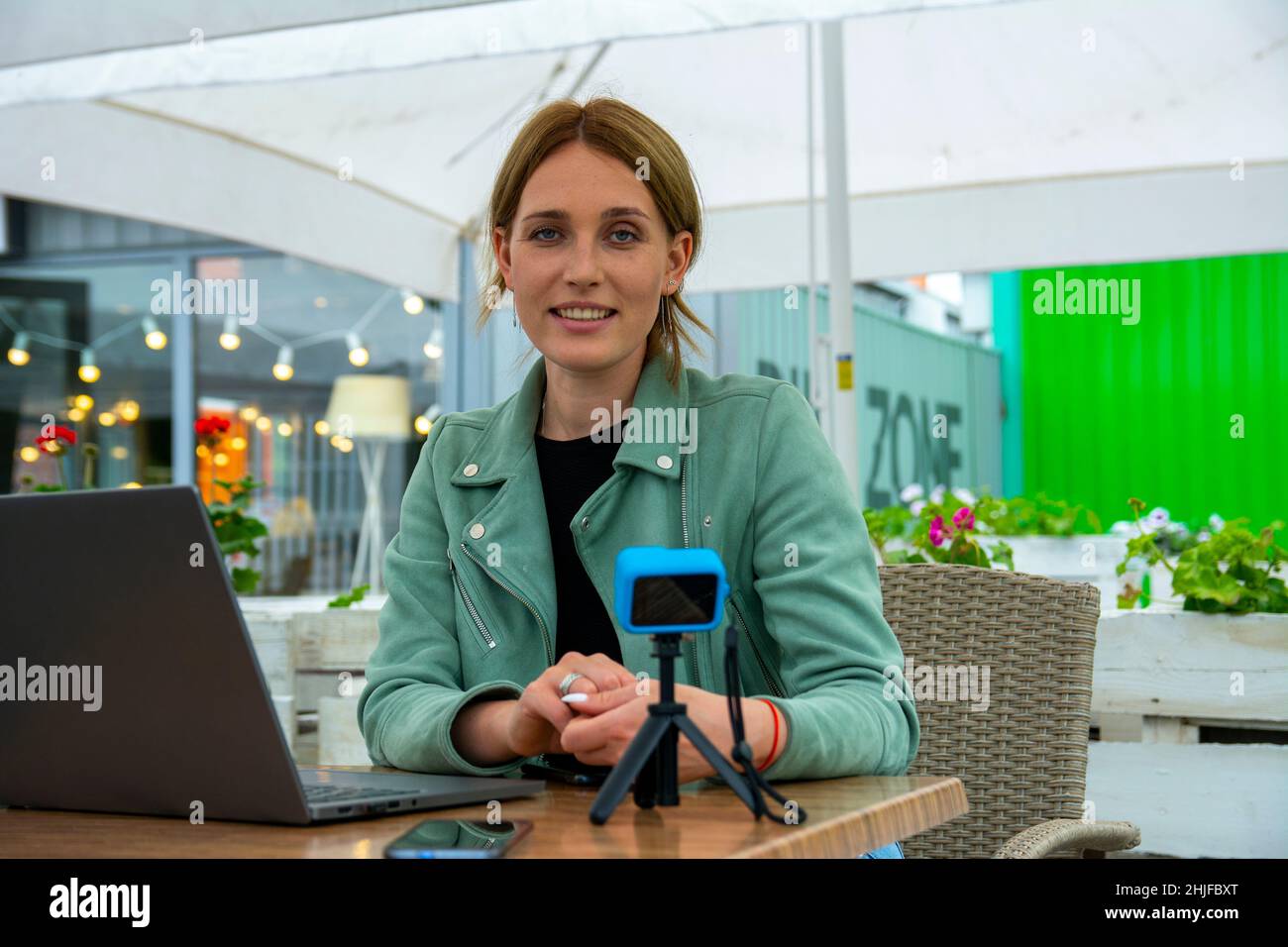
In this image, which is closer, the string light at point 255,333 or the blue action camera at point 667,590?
the blue action camera at point 667,590

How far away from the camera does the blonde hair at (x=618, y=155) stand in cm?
160

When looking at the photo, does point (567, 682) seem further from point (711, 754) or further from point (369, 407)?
point (369, 407)

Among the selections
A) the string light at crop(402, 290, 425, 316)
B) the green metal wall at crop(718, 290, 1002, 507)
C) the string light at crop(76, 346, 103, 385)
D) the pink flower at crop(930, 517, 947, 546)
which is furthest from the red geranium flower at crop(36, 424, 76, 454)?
the green metal wall at crop(718, 290, 1002, 507)

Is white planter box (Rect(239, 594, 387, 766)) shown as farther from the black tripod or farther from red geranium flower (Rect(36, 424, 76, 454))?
the black tripod

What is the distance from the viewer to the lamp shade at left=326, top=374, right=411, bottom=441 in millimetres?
6797

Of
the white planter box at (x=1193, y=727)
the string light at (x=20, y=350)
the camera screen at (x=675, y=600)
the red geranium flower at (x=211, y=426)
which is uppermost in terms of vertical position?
the string light at (x=20, y=350)

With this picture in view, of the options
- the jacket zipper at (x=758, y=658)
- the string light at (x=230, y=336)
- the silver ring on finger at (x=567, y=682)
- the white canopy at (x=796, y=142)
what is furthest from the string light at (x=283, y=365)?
the silver ring on finger at (x=567, y=682)

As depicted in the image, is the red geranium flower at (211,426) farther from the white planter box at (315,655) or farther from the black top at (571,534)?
the black top at (571,534)

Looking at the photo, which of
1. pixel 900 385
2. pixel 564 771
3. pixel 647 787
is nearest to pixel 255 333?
pixel 900 385

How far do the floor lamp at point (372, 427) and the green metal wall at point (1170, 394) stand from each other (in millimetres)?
4029

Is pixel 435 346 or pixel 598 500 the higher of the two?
pixel 435 346

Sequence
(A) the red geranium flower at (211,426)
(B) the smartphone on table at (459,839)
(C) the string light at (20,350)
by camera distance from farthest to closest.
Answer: (C) the string light at (20,350) → (A) the red geranium flower at (211,426) → (B) the smartphone on table at (459,839)

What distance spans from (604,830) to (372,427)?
6.06 metres

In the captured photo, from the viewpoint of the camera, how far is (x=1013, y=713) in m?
1.85
